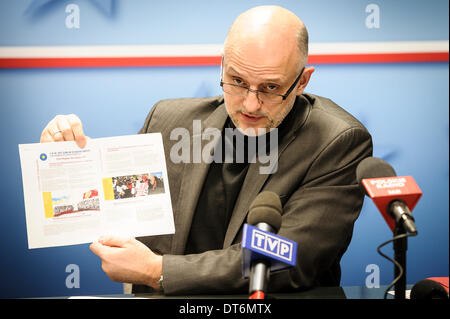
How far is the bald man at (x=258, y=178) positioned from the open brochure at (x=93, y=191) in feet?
0.22

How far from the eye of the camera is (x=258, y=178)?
184 centimetres

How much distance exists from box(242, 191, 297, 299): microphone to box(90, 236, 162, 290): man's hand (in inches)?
26.6

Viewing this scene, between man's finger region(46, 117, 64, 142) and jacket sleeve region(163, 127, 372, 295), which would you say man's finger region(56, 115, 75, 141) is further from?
jacket sleeve region(163, 127, 372, 295)

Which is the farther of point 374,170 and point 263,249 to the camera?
point 374,170

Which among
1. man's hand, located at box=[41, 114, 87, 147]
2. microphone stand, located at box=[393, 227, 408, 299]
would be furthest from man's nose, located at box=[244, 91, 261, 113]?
microphone stand, located at box=[393, 227, 408, 299]

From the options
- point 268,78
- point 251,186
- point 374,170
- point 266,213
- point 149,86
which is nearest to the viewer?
point 266,213

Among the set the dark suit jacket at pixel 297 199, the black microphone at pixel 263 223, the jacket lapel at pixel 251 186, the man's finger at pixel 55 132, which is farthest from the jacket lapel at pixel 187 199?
the black microphone at pixel 263 223

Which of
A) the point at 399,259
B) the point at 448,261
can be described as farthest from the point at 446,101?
the point at 399,259

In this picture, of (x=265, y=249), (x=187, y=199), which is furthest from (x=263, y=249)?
(x=187, y=199)

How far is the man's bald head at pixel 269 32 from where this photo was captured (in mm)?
1672

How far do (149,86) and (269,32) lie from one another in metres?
1.25

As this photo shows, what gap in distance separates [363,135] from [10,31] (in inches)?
82.5

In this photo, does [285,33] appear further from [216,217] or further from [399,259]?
[399,259]

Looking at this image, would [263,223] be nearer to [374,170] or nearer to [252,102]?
[374,170]
